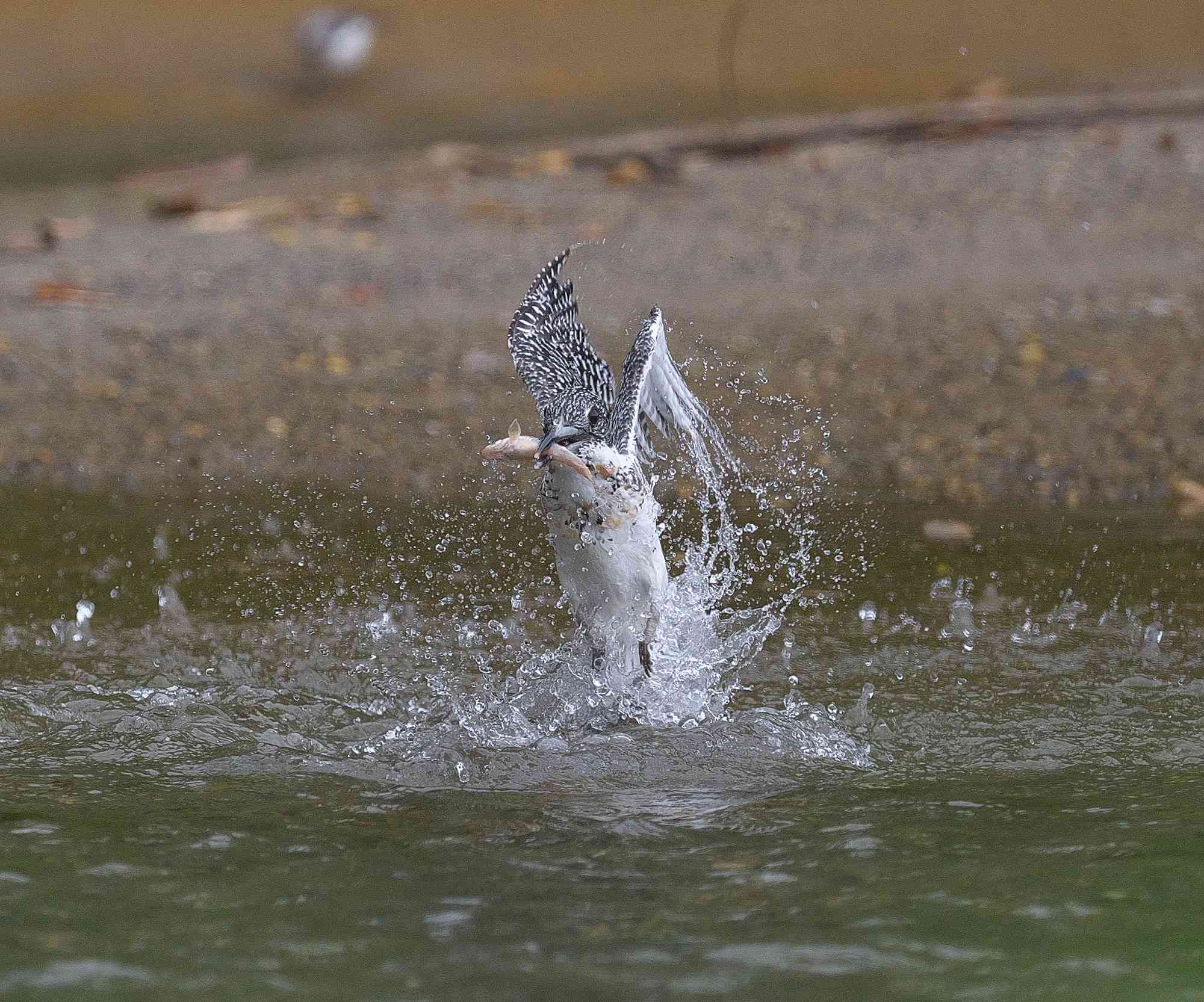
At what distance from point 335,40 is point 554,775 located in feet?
36.2

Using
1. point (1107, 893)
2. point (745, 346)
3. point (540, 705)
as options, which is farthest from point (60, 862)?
point (745, 346)

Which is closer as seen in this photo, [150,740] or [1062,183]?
[150,740]

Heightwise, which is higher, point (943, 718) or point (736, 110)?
point (736, 110)

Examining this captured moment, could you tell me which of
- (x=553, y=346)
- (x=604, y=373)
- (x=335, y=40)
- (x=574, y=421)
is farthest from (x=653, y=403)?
(x=335, y=40)

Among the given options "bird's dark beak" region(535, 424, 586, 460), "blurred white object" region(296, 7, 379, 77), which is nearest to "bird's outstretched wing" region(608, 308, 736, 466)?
"bird's dark beak" region(535, 424, 586, 460)

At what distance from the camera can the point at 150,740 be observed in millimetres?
4781

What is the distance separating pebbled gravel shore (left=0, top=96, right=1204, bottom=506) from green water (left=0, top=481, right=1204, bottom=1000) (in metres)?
0.79

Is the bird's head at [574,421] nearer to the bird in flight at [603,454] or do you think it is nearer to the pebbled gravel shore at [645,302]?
the bird in flight at [603,454]

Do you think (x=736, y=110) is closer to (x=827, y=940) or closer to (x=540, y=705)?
(x=540, y=705)

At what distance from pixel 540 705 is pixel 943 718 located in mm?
1139

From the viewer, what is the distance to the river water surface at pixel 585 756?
348cm

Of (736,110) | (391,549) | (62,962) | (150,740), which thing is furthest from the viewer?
(736,110)

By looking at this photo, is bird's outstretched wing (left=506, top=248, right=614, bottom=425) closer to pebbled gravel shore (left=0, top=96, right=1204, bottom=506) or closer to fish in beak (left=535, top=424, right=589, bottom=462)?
pebbled gravel shore (left=0, top=96, right=1204, bottom=506)

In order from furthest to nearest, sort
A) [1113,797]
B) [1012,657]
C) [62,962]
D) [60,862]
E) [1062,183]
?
[1062,183] → [1012,657] → [1113,797] → [60,862] → [62,962]
